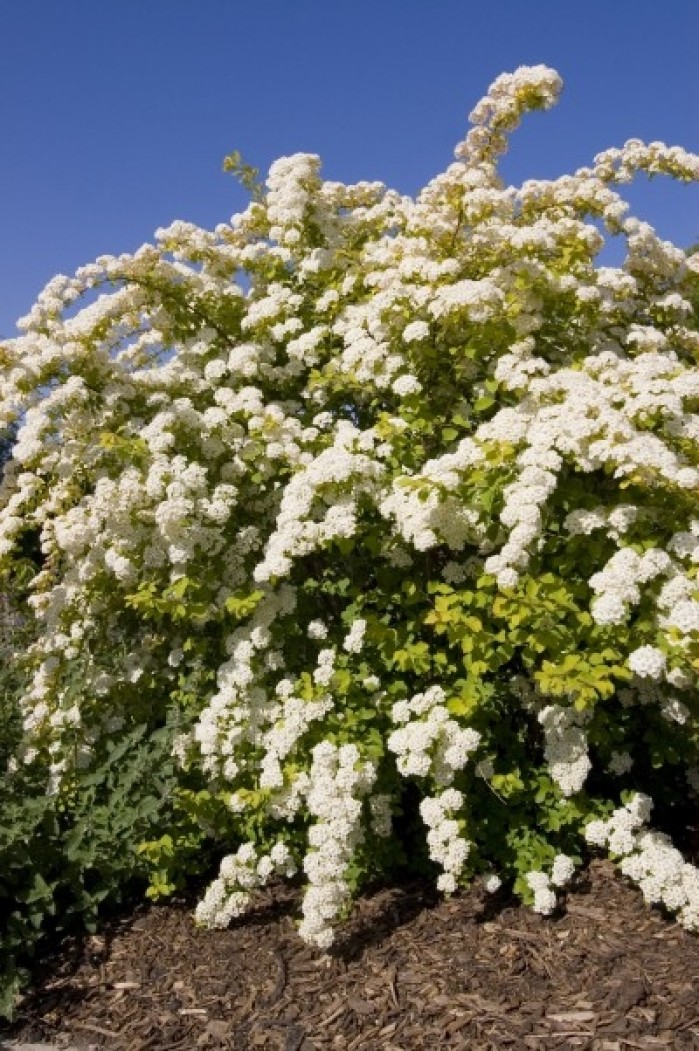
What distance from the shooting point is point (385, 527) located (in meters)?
4.08

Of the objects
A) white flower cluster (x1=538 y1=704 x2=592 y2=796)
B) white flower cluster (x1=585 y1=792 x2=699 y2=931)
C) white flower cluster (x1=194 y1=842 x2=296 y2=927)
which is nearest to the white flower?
white flower cluster (x1=538 y1=704 x2=592 y2=796)

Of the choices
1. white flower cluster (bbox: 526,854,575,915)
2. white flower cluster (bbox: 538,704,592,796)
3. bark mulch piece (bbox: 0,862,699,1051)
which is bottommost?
bark mulch piece (bbox: 0,862,699,1051)

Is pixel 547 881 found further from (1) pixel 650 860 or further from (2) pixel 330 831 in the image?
(2) pixel 330 831

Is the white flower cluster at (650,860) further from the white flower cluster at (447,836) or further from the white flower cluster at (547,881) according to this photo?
the white flower cluster at (447,836)

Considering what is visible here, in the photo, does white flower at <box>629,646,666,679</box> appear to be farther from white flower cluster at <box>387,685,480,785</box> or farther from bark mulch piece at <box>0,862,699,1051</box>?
bark mulch piece at <box>0,862,699,1051</box>

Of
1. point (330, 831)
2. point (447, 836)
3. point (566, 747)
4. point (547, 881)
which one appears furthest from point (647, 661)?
point (330, 831)

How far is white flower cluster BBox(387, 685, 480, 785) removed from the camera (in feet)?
12.0

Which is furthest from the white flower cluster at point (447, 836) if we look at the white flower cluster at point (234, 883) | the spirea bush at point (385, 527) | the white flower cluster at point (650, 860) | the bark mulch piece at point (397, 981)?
the white flower cluster at point (234, 883)

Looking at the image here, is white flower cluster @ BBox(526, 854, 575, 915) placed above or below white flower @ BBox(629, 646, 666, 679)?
below

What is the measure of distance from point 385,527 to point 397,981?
1824 mm

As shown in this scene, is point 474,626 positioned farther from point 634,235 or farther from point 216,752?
point 634,235

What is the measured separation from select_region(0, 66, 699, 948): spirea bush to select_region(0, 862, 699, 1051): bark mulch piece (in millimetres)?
182

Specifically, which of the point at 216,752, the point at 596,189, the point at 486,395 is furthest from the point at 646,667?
the point at 596,189

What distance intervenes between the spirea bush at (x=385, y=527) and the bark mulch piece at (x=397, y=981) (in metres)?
0.18
